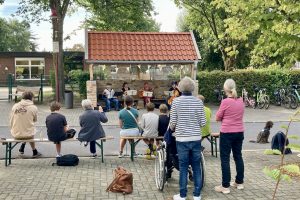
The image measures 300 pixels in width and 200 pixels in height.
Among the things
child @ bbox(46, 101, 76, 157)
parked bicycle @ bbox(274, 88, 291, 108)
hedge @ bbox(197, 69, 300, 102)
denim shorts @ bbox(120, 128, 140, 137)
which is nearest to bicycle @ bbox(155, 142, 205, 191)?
denim shorts @ bbox(120, 128, 140, 137)

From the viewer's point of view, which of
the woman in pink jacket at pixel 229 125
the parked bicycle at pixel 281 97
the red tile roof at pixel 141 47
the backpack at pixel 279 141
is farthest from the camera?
the parked bicycle at pixel 281 97

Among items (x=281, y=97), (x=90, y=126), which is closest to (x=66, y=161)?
(x=90, y=126)

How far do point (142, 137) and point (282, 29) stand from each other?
3821 millimetres

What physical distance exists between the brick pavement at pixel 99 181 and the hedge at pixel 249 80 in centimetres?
1415

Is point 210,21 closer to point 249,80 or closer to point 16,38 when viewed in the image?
point 249,80

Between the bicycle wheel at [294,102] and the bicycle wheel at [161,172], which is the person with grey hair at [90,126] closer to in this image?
the bicycle wheel at [161,172]

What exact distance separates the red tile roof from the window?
29.8 metres

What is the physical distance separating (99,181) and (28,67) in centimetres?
4450

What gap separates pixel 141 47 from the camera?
856 inches

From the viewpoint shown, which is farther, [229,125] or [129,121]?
[129,121]

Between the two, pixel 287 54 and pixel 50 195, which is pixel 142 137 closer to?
pixel 50 195

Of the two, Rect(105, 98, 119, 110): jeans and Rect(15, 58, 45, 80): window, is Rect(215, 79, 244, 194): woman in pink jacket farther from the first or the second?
Rect(15, 58, 45, 80): window

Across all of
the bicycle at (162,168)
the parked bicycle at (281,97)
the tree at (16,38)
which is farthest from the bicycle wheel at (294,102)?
the tree at (16,38)

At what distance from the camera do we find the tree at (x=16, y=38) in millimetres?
89750
